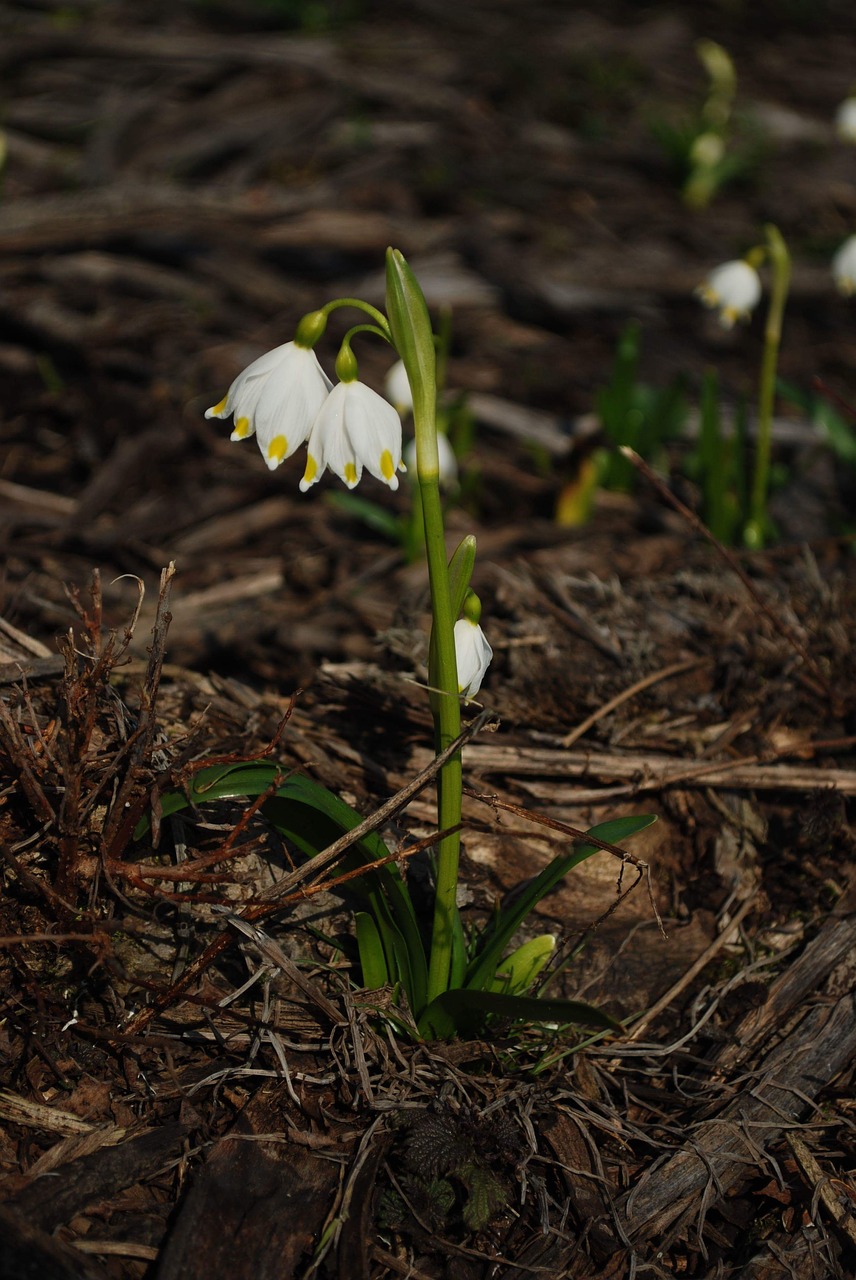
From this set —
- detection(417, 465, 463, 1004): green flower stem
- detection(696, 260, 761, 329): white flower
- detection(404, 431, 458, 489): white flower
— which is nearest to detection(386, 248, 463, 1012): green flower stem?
detection(417, 465, 463, 1004): green flower stem

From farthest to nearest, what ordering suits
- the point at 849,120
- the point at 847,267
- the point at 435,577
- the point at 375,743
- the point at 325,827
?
the point at 849,120
the point at 847,267
the point at 375,743
the point at 325,827
the point at 435,577

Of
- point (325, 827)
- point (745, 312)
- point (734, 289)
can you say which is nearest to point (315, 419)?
point (325, 827)

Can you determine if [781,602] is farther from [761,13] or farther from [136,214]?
[761,13]

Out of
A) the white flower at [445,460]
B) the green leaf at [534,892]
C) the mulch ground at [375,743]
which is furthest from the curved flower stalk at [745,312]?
the green leaf at [534,892]

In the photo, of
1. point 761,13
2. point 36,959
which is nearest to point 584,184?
point 761,13

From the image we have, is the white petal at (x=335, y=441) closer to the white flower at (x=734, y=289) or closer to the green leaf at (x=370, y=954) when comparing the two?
the green leaf at (x=370, y=954)

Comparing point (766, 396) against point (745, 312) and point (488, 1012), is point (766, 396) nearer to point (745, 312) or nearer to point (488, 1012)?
point (745, 312)

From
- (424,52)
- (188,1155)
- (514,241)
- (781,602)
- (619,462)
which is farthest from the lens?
(424,52)
